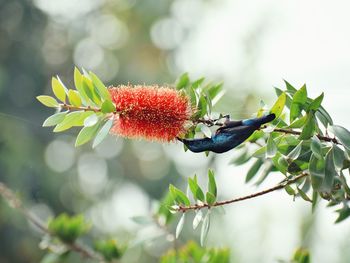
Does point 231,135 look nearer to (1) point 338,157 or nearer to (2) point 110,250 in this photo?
(1) point 338,157

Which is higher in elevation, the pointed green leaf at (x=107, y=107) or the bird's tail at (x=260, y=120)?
the pointed green leaf at (x=107, y=107)

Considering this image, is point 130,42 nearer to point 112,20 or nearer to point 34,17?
point 112,20

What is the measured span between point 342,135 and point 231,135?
0.60ft

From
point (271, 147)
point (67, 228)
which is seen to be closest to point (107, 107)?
point (271, 147)

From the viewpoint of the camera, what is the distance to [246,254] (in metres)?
7.10

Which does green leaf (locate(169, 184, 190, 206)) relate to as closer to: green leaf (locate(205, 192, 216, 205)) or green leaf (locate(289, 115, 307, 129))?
green leaf (locate(205, 192, 216, 205))

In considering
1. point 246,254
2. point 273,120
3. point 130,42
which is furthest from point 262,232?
point 273,120

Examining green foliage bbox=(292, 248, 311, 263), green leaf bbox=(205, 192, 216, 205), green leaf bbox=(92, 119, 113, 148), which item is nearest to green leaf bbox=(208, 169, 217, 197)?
green leaf bbox=(205, 192, 216, 205)

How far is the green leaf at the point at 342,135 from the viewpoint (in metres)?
1.02

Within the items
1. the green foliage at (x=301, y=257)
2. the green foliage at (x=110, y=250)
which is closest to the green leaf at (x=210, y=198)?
the green foliage at (x=301, y=257)

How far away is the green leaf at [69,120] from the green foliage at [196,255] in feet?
1.82

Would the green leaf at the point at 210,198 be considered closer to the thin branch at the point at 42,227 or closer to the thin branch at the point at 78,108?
the thin branch at the point at 78,108

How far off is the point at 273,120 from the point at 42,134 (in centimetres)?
560

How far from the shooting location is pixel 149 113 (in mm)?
1042
